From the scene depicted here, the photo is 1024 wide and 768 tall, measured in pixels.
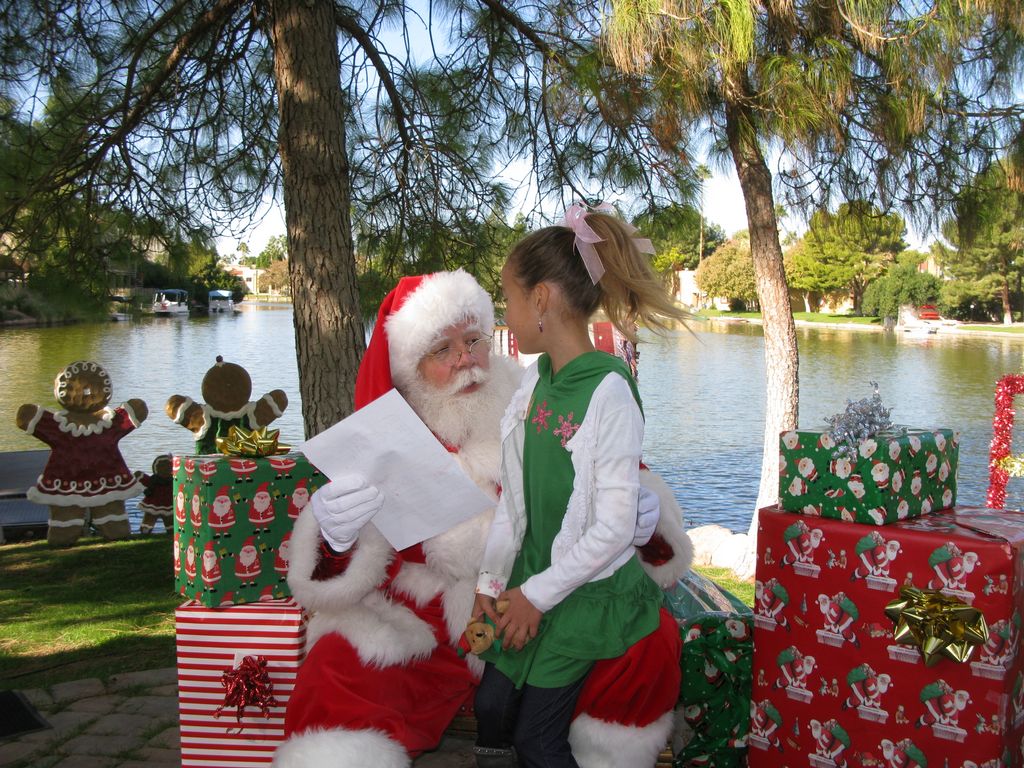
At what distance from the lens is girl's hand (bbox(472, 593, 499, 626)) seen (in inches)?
69.1

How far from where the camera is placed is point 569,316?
1842mm

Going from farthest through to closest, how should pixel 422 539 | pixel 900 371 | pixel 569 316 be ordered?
pixel 900 371 → pixel 422 539 → pixel 569 316

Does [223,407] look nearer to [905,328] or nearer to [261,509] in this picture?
[261,509]

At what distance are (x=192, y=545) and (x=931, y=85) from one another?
3.81 m

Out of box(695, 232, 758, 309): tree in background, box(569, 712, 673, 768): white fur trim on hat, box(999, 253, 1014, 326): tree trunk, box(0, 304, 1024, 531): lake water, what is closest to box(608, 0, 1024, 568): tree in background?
box(0, 304, 1024, 531): lake water

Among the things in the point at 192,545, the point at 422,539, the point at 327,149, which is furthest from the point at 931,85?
the point at 192,545

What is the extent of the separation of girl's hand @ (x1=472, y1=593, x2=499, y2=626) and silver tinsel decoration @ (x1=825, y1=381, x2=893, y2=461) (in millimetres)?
810

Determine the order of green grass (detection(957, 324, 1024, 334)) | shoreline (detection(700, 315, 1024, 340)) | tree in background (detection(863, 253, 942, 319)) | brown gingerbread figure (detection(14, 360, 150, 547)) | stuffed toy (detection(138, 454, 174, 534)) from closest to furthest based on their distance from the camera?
1. brown gingerbread figure (detection(14, 360, 150, 547))
2. stuffed toy (detection(138, 454, 174, 534))
3. green grass (detection(957, 324, 1024, 334))
4. shoreline (detection(700, 315, 1024, 340))
5. tree in background (detection(863, 253, 942, 319))

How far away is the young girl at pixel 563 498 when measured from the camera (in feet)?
5.49

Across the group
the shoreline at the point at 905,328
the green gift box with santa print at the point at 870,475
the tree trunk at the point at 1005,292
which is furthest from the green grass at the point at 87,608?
the tree trunk at the point at 1005,292

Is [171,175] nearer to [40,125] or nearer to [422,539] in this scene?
[40,125]

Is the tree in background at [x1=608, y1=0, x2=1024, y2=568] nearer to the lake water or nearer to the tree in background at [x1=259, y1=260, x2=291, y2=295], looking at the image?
the lake water

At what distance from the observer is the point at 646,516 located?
1.90 metres

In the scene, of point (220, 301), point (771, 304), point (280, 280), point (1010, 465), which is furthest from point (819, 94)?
point (220, 301)
